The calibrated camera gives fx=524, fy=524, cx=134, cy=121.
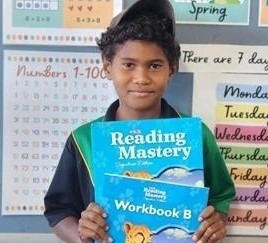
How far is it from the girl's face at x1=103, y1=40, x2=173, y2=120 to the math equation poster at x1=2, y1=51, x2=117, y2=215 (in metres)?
0.13

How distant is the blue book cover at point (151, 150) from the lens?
2.49 feet

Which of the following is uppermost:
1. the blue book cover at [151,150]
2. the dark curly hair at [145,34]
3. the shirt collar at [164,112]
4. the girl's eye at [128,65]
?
the dark curly hair at [145,34]

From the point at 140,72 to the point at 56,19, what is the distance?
0.23 metres

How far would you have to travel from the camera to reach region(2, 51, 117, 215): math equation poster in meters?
0.94

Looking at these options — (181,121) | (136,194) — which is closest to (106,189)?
(136,194)

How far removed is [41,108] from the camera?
37.4 inches

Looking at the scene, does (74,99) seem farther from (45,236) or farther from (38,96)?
(45,236)

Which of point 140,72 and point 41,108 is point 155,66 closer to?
point 140,72

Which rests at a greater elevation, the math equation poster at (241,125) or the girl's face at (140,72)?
the girl's face at (140,72)

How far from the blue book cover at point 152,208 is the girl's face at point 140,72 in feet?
0.45

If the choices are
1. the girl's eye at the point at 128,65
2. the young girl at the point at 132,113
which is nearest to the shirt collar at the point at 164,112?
the young girl at the point at 132,113

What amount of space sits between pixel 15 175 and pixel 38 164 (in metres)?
0.05

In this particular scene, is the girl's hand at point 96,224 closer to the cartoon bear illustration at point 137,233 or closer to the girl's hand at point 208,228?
the cartoon bear illustration at point 137,233

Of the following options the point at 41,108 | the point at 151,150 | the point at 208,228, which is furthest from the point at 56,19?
the point at 208,228
